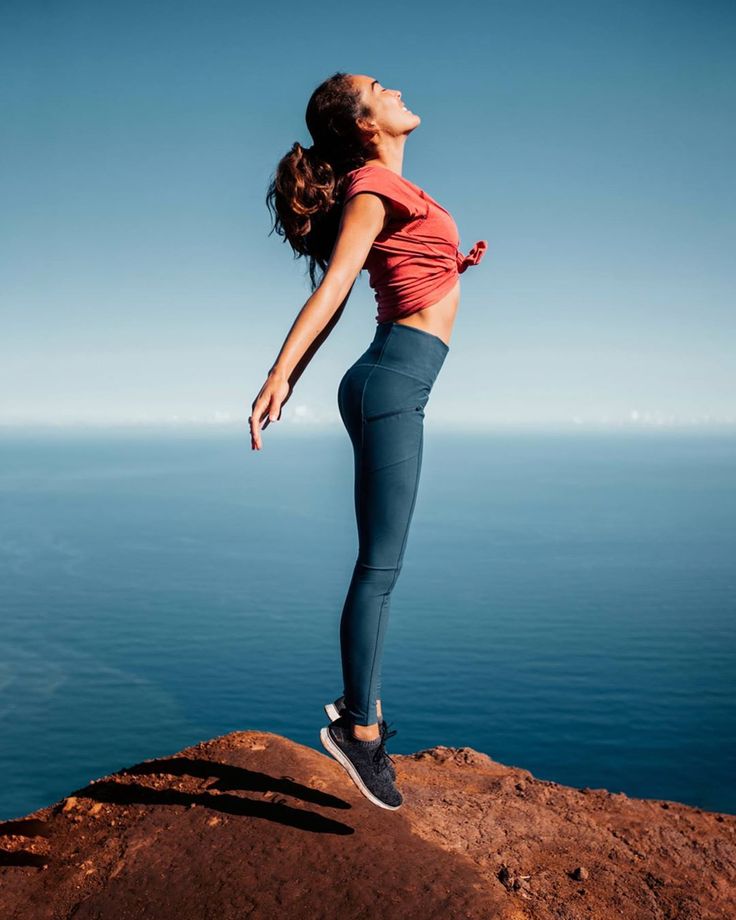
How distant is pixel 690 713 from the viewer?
64250 mm

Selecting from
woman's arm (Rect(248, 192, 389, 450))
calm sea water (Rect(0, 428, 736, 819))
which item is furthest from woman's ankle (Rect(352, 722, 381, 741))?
woman's arm (Rect(248, 192, 389, 450))

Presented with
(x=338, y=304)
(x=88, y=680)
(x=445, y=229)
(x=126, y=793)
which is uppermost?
(x=445, y=229)

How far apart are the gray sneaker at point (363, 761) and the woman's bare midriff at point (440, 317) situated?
2148 millimetres

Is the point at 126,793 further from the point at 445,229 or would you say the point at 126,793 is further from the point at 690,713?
the point at 690,713

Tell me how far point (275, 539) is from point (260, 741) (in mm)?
144978

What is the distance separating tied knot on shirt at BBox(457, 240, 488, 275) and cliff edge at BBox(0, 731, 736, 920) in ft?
11.4

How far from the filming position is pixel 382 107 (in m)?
3.65

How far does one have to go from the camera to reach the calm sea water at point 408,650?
58531mm

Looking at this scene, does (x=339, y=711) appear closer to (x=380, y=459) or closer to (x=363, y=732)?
(x=363, y=732)

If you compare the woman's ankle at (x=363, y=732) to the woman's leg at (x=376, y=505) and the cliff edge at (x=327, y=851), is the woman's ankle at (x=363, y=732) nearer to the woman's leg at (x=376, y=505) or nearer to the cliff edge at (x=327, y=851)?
the woman's leg at (x=376, y=505)

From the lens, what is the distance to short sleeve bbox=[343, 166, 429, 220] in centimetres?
338

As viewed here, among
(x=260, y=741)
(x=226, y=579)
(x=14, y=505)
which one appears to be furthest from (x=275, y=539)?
(x=260, y=741)

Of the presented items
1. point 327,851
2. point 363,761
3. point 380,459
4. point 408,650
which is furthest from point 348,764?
point 408,650

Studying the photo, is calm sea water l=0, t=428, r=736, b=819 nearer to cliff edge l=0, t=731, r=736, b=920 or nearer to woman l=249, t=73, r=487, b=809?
woman l=249, t=73, r=487, b=809
